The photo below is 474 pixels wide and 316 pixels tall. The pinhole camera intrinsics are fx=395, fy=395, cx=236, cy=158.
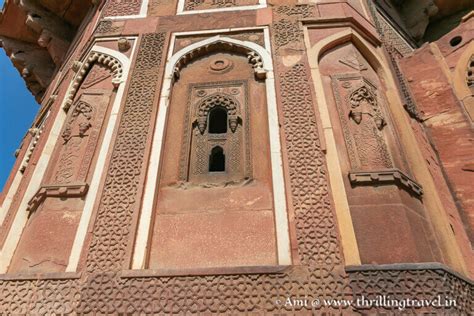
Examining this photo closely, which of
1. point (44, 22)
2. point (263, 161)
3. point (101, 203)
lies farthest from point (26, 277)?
point (44, 22)

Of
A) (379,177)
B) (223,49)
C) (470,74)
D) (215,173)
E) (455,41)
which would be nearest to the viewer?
(379,177)

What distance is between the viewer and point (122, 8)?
5.23 metres

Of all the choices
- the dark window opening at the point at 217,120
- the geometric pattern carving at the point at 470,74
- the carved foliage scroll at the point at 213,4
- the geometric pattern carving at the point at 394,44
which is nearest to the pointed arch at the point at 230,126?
the dark window opening at the point at 217,120

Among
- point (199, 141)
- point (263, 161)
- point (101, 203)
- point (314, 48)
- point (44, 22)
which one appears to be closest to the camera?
point (101, 203)

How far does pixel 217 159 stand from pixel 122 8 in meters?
2.88

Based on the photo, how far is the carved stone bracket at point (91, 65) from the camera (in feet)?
14.1

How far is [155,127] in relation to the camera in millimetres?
3693

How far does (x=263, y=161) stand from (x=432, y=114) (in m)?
2.47

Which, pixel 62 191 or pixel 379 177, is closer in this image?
pixel 379 177

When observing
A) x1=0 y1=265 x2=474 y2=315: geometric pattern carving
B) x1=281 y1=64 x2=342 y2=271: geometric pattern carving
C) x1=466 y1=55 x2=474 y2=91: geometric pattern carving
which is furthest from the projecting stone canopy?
x1=466 y1=55 x2=474 y2=91: geometric pattern carving

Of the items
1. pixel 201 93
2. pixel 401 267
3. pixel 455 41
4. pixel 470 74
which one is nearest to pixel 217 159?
pixel 201 93

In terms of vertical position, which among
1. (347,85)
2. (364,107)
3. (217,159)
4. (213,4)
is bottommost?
(217,159)

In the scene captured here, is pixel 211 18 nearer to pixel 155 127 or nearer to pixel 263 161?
pixel 155 127

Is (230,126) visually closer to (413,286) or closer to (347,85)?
(347,85)
